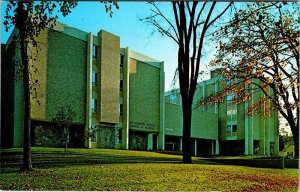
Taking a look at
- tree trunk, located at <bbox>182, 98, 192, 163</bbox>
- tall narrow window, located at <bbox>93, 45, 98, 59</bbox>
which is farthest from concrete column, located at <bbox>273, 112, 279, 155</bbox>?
tall narrow window, located at <bbox>93, 45, 98, 59</bbox>

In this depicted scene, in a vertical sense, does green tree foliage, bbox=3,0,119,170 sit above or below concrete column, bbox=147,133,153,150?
above

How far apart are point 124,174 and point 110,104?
3.98 ft

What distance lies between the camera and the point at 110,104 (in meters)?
7.09

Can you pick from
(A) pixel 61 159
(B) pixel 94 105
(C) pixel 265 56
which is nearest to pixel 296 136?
(C) pixel 265 56

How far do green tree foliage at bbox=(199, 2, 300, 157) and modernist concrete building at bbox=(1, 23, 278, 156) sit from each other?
0.29 m

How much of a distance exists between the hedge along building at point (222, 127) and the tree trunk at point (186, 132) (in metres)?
0.08

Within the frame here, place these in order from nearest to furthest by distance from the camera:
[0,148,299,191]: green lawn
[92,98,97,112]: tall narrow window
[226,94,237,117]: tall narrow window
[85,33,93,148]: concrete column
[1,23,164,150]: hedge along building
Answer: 1. [0,148,299,191]: green lawn
2. [1,23,164,150]: hedge along building
3. [85,33,93,148]: concrete column
4. [92,98,97,112]: tall narrow window
5. [226,94,237,117]: tall narrow window

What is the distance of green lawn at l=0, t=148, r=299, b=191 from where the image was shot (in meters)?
6.14

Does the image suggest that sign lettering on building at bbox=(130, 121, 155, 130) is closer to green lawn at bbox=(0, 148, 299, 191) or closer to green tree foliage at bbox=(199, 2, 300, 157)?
green lawn at bbox=(0, 148, 299, 191)

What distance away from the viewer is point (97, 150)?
6812mm

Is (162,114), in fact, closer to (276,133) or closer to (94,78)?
(94,78)

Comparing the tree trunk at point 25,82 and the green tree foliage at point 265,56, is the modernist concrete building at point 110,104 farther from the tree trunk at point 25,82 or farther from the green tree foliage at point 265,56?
the green tree foliage at point 265,56

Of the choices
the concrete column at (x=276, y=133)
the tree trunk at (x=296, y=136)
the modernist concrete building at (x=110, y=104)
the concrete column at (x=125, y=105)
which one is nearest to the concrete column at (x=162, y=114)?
the modernist concrete building at (x=110, y=104)

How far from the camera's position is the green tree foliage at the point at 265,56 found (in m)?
6.51
